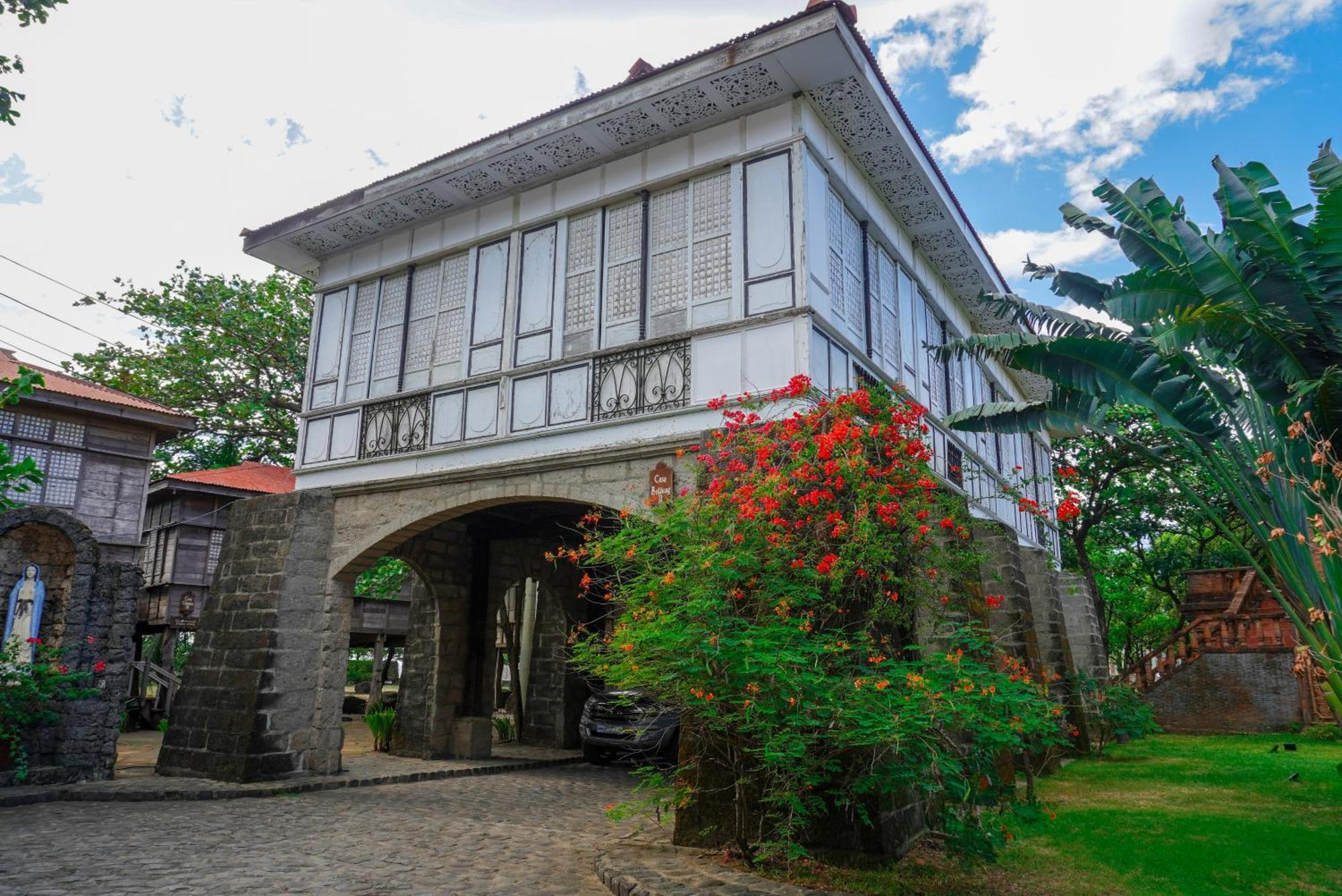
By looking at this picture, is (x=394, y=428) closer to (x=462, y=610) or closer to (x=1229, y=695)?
(x=462, y=610)

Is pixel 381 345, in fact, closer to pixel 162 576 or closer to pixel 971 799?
pixel 971 799

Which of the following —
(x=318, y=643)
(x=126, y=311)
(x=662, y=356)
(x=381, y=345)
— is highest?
(x=126, y=311)

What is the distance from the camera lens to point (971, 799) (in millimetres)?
5402

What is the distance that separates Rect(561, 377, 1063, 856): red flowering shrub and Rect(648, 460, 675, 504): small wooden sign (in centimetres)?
86

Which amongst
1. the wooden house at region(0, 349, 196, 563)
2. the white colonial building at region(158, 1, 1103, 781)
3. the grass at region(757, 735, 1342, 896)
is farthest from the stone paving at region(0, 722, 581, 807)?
the grass at region(757, 735, 1342, 896)

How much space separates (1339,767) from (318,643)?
1120 cm

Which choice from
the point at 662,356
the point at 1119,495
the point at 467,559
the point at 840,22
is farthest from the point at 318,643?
the point at 1119,495

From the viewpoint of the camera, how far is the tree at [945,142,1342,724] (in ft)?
23.8

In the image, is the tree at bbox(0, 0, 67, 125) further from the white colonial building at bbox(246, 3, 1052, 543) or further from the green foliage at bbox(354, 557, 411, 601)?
the green foliage at bbox(354, 557, 411, 601)

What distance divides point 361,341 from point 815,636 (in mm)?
7695

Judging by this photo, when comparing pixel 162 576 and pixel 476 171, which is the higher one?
pixel 476 171

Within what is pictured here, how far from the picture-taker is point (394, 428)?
33.7 ft

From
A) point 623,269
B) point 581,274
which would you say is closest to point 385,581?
point 581,274

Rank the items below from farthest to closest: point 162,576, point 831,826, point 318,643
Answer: point 162,576, point 318,643, point 831,826
